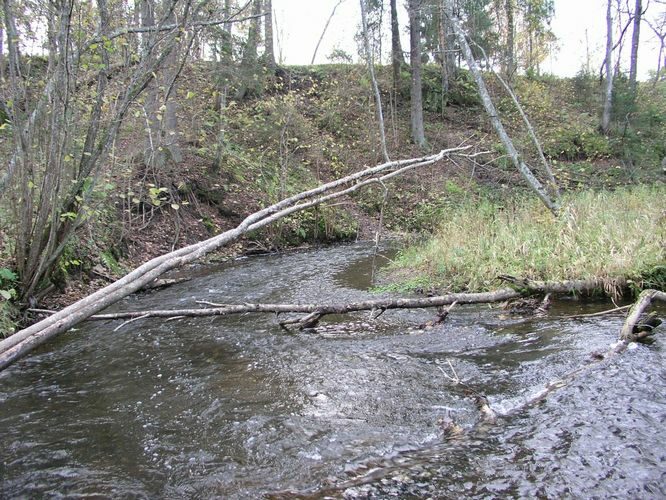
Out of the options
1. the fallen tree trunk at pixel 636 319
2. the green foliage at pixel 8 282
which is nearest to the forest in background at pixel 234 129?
the green foliage at pixel 8 282

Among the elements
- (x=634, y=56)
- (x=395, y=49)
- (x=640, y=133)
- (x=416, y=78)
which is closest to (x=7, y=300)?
(x=416, y=78)

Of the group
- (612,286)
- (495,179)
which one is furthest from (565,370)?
(495,179)

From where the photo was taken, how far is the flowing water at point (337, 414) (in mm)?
2613

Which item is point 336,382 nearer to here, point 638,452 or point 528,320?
point 638,452

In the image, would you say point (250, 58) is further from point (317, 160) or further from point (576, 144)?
point (576, 144)

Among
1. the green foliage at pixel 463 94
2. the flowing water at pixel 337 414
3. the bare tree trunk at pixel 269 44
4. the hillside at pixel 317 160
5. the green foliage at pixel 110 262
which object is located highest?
the bare tree trunk at pixel 269 44

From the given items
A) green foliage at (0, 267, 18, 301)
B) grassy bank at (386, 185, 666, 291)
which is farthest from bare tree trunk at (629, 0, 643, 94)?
green foliage at (0, 267, 18, 301)

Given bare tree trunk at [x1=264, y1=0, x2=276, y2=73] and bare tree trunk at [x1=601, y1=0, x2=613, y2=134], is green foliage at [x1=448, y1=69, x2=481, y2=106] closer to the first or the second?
bare tree trunk at [x1=601, y1=0, x2=613, y2=134]

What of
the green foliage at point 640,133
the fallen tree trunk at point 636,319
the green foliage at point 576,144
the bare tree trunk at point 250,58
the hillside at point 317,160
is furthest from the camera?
the green foliage at point 576,144

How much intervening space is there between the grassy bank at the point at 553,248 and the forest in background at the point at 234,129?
1.42 meters

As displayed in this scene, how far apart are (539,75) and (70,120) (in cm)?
2825

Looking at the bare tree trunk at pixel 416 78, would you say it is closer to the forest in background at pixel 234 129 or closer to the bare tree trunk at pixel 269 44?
the forest in background at pixel 234 129

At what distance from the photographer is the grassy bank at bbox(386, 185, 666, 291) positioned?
5.89m

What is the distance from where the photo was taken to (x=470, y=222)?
9.09 meters
